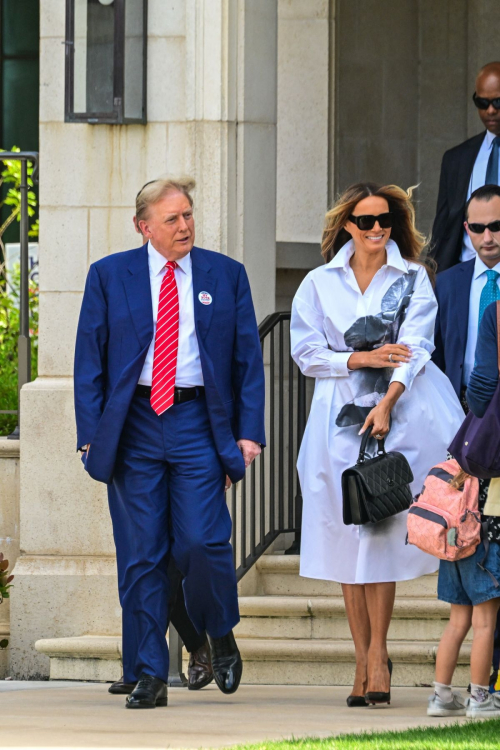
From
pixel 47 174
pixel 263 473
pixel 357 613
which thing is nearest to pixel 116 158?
pixel 47 174

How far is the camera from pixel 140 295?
20.5ft

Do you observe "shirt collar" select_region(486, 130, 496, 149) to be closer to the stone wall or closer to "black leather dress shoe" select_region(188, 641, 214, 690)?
the stone wall

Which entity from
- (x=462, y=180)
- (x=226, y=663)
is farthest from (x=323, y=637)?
(x=462, y=180)

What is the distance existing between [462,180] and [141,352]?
8.73 ft

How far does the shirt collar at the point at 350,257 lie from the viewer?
6.53 metres

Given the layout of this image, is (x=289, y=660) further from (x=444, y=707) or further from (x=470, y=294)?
(x=470, y=294)

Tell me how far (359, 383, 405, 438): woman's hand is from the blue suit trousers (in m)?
0.64

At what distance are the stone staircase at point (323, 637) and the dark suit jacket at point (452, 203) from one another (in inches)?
64.3

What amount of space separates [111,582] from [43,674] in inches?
24.2

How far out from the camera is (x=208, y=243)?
814 centimetres

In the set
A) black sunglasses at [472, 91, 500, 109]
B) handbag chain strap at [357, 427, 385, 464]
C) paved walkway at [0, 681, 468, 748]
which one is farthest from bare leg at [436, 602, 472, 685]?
black sunglasses at [472, 91, 500, 109]

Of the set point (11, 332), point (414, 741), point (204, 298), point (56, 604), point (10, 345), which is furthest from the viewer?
point (11, 332)

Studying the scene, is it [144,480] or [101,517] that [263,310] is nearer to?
[101,517]

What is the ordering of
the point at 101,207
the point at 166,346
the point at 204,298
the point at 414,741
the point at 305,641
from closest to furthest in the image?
the point at 414,741, the point at 166,346, the point at 204,298, the point at 305,641, the point at 101,207
